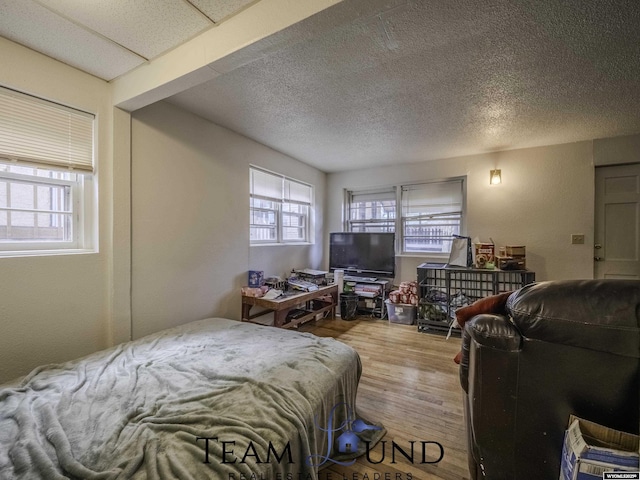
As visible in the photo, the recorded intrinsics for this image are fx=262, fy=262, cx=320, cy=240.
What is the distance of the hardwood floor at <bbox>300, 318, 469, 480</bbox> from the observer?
1354 mm

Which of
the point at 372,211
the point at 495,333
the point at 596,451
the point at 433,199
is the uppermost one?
the point at 433,199

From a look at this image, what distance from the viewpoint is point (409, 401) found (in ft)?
6.31

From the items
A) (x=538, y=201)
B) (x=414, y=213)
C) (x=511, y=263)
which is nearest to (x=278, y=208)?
(x=414, y=213)

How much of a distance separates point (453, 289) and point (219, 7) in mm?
3915

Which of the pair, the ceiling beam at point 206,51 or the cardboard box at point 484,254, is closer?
the ceiling beam at point 206,51

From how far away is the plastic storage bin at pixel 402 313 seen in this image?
12.2 ft

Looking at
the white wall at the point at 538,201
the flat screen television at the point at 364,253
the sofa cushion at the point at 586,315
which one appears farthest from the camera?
the flat screen television at the point at 364,253

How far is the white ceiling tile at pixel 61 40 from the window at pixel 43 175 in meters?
Result: 0.31

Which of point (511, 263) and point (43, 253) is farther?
point (511, 263)

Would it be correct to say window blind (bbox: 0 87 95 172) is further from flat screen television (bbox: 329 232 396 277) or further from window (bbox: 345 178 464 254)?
window (bbox: 345 178 464 254)

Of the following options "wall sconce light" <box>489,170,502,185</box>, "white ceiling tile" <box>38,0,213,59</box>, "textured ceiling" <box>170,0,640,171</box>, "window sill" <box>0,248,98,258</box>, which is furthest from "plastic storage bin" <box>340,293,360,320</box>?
"white ceiling tile" <box>38,0,213,59</box>

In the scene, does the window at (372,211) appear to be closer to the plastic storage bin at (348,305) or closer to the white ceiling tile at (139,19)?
the plastic storage bin at (348,305)

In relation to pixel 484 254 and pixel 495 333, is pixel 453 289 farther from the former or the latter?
pixel 495 333

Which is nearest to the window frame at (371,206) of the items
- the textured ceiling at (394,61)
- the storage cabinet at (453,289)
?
the storage cabinet at (453,289)
